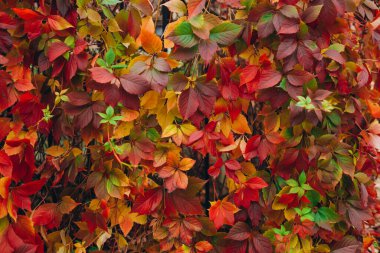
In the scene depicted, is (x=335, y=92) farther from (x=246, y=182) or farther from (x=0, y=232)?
(x=0, y=232)

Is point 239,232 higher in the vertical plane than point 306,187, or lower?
lower

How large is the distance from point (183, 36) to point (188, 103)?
8.3 inches

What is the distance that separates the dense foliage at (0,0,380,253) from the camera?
1.54 meters

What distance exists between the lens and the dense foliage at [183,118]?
5.06ft

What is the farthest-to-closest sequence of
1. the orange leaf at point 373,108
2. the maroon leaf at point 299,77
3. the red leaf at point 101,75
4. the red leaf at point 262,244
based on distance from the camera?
the orange leaf at point 373,108
the red leaf at point 262,244
the maroon leaf at point 299,77
the red leaf at point 101,75

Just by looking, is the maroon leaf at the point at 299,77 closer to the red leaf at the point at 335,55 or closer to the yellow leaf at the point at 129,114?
the red leaf at the point at 335,55

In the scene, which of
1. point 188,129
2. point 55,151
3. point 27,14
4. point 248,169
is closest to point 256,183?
point 248,169

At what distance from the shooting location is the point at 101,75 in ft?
4.85

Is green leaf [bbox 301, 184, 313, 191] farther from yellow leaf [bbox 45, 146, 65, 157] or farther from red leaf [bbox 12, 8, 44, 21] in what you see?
red leaf [bbox 12, 8, 44, 21]

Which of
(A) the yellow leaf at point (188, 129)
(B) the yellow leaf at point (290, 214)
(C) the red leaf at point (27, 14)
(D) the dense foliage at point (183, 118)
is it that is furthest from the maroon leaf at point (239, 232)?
(C) the red leaf at point (27, 14)

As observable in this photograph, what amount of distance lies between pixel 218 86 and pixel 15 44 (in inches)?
27.2

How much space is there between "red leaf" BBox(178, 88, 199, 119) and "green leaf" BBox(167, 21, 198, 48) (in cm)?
15

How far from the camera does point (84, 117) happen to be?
1.58m

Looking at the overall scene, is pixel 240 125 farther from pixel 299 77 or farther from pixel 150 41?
pixel 150 41
